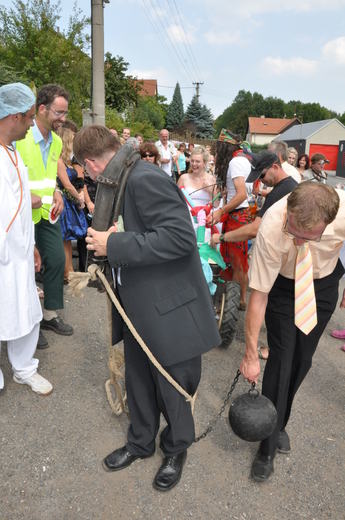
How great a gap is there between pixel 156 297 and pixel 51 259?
222 centimetres

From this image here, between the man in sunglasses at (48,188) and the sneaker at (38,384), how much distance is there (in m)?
0.61

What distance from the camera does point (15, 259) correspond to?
2.64 m

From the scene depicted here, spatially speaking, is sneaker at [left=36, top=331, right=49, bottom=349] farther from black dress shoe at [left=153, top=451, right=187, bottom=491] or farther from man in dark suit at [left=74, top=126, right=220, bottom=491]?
black dress shoe at [left=153, top=451, right=187, bottom=491]

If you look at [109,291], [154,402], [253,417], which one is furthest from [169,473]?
[109,291]

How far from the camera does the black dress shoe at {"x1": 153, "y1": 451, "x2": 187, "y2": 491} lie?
7.31 feet

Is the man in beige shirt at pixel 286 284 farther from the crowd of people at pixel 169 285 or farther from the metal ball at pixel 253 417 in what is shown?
the metal ball at pixel 253 417

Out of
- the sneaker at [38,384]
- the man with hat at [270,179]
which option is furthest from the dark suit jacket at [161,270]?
the man with hat at [270,179]

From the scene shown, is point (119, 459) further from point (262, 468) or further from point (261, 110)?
point (261, 110)

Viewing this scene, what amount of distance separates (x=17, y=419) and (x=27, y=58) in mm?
14086

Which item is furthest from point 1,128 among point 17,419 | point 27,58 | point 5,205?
point 27,58

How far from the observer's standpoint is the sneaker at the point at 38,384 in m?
3.02

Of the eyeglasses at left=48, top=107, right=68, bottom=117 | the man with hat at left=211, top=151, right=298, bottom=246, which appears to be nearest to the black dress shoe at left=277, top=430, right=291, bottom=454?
the man with hat at left=211, top=151, right=298, bottom=246

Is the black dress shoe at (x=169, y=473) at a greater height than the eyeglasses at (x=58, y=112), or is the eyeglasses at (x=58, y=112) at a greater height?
the eyeglasses at (x=58, y=112)

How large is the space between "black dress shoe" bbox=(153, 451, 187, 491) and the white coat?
Result: 1.32m
